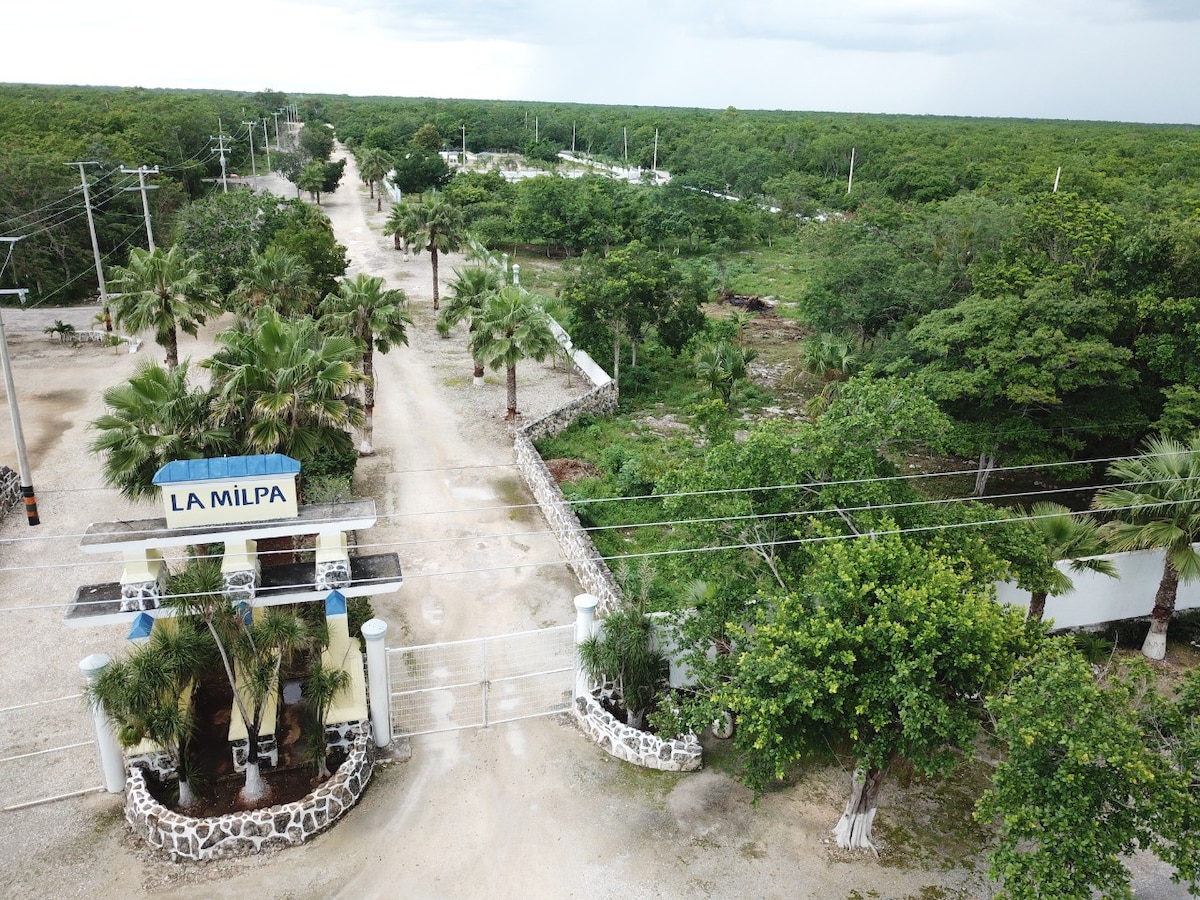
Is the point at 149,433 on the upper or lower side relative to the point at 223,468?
lower

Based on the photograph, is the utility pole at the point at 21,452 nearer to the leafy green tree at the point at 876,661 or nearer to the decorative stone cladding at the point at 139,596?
the decorative stone cladding at the point at 139,596

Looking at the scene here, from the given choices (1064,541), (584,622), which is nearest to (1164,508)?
(1064,541)

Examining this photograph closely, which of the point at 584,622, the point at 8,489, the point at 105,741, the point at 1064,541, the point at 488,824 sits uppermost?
the point at 1064,541

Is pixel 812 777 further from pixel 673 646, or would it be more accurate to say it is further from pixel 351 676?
pixel 351 676

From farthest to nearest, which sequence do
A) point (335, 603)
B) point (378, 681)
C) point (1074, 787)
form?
point (378, 681)
point (335, 603)
point (1074, 787)

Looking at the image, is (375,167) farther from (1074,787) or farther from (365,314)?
(1074,787)

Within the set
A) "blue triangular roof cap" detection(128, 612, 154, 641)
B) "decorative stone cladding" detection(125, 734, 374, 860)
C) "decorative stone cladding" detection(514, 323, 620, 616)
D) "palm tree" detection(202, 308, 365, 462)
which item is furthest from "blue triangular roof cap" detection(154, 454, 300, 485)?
"decorative stone cladding" detection(514, 323, 620, 616)

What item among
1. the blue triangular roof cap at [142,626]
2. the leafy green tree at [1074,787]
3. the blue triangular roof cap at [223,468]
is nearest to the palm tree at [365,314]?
the blue triangular roof cap at [223,468]
